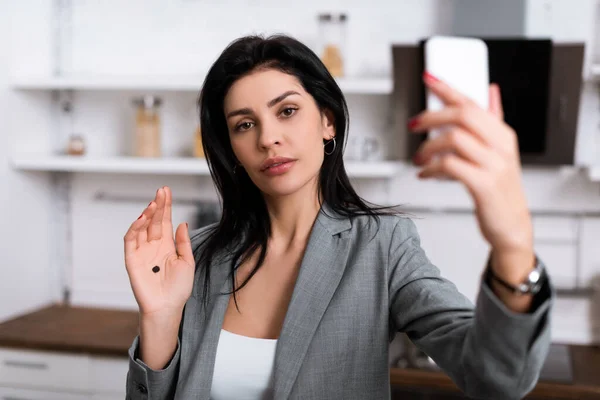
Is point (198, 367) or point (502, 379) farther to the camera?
point (198, 367)

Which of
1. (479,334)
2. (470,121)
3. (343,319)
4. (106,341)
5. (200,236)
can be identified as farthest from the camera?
(106,341)

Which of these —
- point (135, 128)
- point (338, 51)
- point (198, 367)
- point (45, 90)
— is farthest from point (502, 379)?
point (45, 90)

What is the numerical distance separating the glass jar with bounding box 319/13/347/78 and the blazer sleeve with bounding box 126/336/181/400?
1496mm

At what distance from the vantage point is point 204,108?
1.43 metres

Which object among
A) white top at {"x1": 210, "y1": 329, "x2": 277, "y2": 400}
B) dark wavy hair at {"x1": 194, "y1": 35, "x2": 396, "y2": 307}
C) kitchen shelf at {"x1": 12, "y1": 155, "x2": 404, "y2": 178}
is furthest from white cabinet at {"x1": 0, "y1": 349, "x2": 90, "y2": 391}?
white top at {"x1": 210, "y1": 329, "x2": 277, "y2": 400}

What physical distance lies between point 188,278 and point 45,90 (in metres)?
2.01

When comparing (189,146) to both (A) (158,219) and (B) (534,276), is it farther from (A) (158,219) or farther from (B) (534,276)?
(B) (534,276)

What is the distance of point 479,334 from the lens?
775 mm

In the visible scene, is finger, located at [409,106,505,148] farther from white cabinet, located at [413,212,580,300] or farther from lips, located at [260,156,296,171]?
white cabinet, located at [413,212,580,300]

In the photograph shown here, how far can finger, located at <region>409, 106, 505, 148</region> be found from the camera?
66 cm

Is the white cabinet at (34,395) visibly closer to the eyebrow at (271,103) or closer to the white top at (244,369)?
the white top at (244,369)

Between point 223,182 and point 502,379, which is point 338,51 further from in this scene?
point 502,379

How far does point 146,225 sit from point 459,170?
0.73 meters

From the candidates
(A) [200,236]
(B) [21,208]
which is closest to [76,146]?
(B) [21,208]
